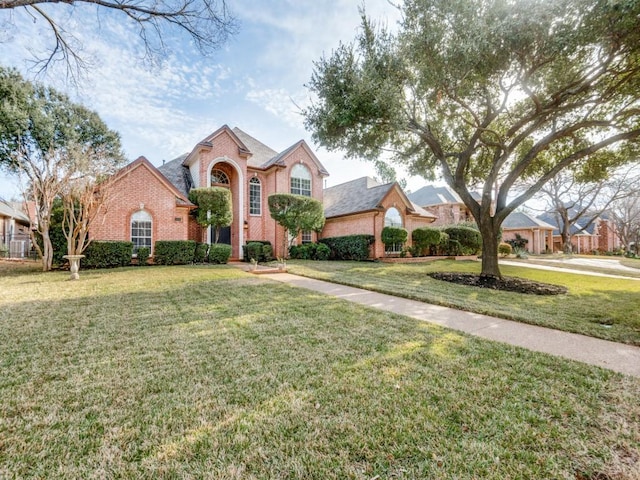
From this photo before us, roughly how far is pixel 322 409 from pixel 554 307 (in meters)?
6.36

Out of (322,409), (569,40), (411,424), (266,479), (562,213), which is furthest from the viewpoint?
(562,213)

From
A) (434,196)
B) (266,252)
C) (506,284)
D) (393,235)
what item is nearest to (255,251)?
(266,252)

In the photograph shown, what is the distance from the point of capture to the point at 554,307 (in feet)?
20.2

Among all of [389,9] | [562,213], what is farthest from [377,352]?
[562,213]

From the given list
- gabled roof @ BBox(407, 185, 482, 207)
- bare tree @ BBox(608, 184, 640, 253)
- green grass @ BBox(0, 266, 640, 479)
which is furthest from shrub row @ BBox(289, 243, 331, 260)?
bare tree @ BBox(608, 184, 640, 253)

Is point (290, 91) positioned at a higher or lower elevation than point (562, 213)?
higher

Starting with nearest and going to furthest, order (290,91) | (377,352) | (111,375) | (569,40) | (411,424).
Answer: (411,424) < (111,375) < (377,352) < (569,40) < (290,91)

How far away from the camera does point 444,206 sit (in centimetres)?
2992

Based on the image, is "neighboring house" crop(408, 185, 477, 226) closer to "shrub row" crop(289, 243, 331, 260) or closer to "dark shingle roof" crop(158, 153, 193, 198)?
"shrub row" crop(289, 243, 331, 260)

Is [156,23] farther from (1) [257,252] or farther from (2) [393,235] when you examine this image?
(2) [393,235]

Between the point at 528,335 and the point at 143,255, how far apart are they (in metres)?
14.2

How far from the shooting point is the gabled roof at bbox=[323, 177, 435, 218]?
1827 cm

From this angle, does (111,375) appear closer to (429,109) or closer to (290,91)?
(290,91)

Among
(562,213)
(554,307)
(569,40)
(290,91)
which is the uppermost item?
(290,91)
